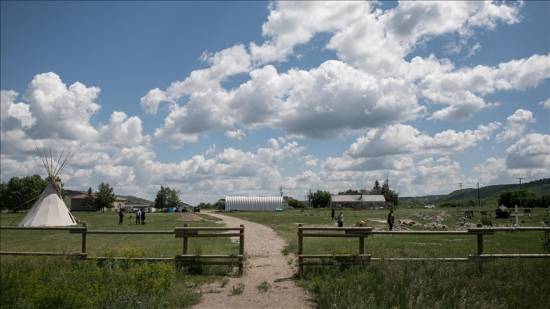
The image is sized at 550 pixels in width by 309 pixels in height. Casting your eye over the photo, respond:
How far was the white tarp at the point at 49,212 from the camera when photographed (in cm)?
3369

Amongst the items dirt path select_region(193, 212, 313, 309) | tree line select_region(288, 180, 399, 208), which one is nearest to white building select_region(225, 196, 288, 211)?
tree line select_region(288, 180, 399, 208)

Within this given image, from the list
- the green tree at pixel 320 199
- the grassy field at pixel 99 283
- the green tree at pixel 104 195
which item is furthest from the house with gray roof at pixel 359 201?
the grassy field at pixel 99 283

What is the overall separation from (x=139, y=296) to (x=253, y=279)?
343 centimetres

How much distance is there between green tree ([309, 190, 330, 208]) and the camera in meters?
134

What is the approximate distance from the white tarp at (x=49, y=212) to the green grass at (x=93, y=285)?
23.3 m

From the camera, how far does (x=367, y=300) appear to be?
8.74 meters

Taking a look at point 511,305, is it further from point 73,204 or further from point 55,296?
point 73,204

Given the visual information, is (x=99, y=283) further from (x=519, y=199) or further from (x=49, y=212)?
(x=519, y=199)

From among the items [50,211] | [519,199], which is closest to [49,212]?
[50,211]

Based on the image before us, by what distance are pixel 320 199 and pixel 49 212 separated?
10662 cm

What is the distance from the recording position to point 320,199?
135750 mm

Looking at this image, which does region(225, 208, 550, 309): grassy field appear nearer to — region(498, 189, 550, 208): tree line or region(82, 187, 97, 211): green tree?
region(498, 189, 550, 208): tree line

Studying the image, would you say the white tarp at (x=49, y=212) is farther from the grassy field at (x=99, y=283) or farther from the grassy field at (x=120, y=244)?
the grassy field at (x=99, y=283)

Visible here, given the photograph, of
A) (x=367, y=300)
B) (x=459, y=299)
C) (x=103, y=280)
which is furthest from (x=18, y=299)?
(x=459, y=299)
